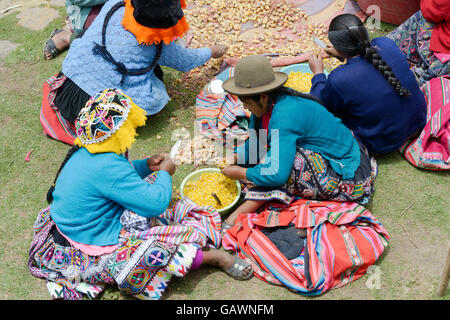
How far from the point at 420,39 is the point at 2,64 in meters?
4.66

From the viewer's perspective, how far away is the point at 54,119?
4426 millimetres

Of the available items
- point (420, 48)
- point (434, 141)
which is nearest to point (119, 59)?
point (434, 141)

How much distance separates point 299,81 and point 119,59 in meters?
1.67

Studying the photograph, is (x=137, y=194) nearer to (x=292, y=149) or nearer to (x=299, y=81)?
(x=292, y=149)

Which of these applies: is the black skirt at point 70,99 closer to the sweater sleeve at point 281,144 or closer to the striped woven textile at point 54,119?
the striped woven textile at point 54,119

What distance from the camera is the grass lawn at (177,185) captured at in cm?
327

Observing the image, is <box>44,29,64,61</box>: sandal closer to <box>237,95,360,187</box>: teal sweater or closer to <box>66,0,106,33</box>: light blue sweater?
<box>66,0,106,33</box>: light blue sweater

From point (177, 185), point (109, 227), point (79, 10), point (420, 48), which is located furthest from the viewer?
point (79, 10)

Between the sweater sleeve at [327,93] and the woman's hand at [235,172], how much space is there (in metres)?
0.99

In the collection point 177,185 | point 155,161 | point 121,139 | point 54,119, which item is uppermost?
point 121,139

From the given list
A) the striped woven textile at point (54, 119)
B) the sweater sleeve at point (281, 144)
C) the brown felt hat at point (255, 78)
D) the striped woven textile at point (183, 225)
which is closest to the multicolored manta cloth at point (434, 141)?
the sweater sleeve at point (281, 144)

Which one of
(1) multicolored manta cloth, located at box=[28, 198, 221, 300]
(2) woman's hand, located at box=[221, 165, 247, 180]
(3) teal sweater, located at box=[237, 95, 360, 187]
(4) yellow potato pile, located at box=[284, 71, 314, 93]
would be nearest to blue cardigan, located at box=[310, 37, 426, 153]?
(4) yellow potato pile, located at box=[284, 71, 314, 93]

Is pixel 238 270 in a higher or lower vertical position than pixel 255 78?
lower

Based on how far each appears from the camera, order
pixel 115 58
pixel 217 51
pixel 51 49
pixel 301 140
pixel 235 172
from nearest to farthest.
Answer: pixel 301 140, pixel 235 172, pixel 115 58, pixel 217 51, pixel 51 49
